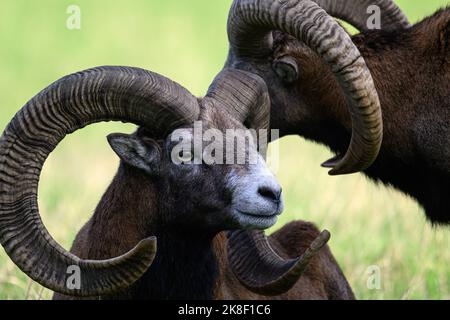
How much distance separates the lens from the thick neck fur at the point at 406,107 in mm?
11102

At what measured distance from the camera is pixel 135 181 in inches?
390

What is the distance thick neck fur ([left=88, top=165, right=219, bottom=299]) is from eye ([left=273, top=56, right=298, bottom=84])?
6.19ft

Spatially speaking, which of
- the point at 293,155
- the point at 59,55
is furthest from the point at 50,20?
the point at 293,155

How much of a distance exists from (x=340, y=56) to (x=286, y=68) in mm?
1256

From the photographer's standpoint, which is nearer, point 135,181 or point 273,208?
point 273,208

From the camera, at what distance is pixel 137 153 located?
32.1ft

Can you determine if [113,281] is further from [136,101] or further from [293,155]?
[293,155]

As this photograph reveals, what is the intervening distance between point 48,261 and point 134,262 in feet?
2.24

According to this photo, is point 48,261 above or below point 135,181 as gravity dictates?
below

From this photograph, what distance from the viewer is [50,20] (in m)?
38.6

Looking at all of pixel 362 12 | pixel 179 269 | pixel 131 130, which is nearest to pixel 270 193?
pixel 179 269
